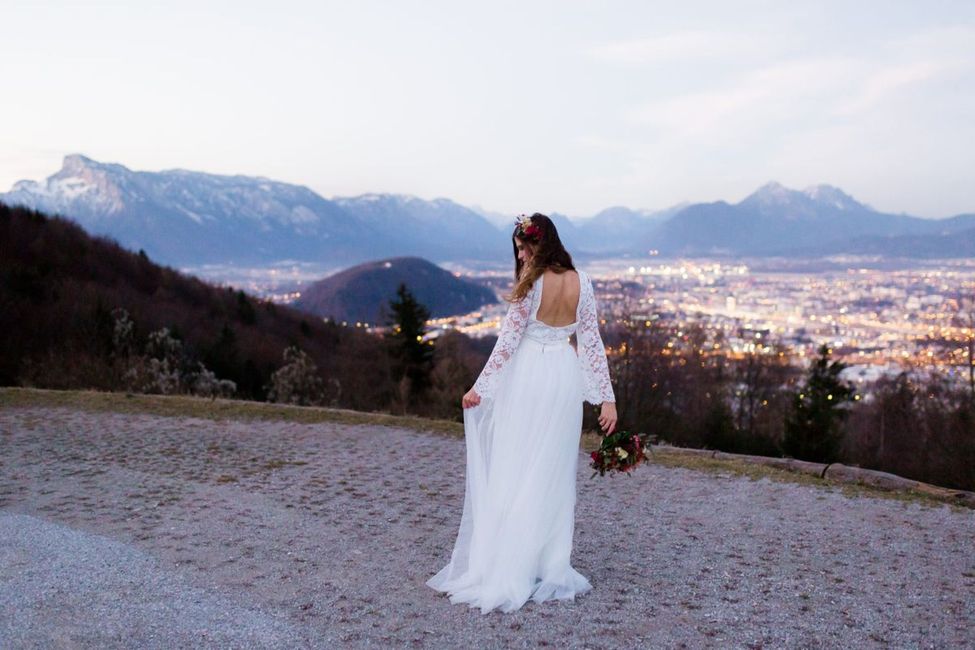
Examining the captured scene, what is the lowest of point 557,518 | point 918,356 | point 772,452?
point 772,452

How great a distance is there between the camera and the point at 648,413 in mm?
26219

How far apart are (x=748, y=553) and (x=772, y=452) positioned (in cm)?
1839

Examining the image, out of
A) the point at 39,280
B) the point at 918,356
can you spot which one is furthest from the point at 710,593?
the point at 39,280

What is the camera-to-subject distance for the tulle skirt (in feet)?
15.8

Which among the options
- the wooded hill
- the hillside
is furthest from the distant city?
the hillside

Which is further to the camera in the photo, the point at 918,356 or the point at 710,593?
the point at 918,356

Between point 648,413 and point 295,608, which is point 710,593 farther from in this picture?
point 648,413

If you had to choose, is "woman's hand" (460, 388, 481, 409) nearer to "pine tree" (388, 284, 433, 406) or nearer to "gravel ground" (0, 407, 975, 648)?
"gravel ground" (0, 407, 975, 648)

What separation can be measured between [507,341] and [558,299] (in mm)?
441

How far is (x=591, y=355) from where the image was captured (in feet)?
16.6

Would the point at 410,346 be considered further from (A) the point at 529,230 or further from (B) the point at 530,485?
(A) the point at 529,230

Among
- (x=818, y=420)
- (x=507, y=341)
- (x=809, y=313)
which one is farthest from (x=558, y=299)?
A: (x=809, y=313)

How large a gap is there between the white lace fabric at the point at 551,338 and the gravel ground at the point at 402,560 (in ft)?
4.57

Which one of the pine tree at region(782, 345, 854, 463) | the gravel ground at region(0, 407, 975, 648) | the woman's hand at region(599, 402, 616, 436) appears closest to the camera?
the gravel ground at region(0, 407, 975, 648)
